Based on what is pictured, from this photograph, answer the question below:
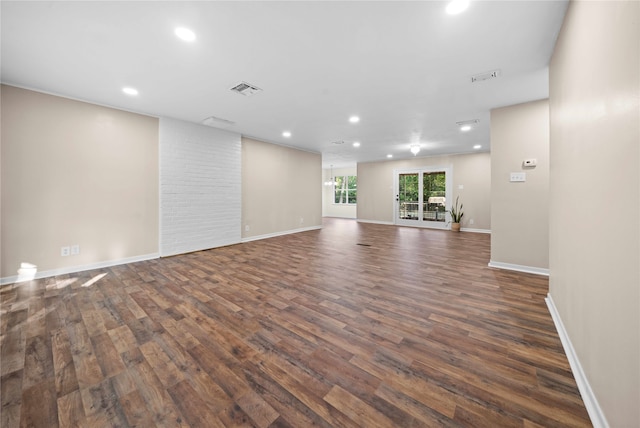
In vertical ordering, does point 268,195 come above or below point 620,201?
above

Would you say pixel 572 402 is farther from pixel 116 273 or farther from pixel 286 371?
pixel 116 273

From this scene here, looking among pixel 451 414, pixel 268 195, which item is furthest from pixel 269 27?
pixel 268 195

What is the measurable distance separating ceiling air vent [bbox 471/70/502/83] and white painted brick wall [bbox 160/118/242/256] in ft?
15.5

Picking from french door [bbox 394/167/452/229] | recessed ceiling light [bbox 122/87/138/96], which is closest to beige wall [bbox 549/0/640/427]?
recessed ceiling light [bbox 122/87/138/96]

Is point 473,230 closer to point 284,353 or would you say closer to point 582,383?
point 582,383

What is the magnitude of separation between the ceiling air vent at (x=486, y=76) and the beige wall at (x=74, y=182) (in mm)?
5183

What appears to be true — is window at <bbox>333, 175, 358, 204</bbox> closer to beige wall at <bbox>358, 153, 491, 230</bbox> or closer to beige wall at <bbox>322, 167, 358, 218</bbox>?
beige wall at <bbox>322, 167, 358, 218</bbox>

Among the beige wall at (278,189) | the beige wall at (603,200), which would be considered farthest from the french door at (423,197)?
the beige wall at (603,200)

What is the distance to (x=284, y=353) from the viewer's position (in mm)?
1706

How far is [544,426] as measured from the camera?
1.14 meters

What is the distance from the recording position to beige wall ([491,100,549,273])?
3.38m

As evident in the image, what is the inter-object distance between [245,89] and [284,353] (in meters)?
3.25

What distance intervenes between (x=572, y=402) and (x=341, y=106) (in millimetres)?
3942

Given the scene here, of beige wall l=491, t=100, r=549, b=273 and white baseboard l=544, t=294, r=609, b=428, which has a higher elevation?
beige wall l=491, t=100, r=549, b=273
